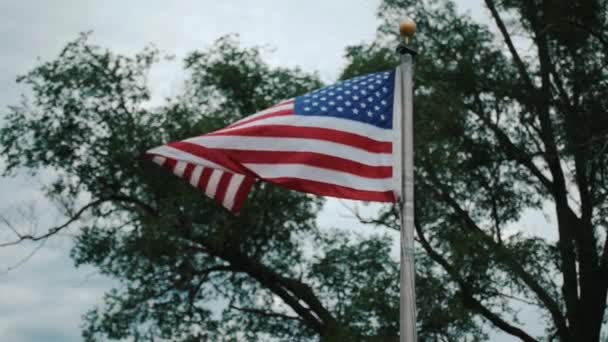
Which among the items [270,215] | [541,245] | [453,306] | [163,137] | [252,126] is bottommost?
[252,126]

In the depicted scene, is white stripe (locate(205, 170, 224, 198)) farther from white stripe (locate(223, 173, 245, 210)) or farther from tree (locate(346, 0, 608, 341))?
tree (locate(346, 0, 608, 341))

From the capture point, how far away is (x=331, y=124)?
8.67 meters

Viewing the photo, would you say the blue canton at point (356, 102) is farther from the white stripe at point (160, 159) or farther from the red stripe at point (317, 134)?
the white stripe at point (160, 159)

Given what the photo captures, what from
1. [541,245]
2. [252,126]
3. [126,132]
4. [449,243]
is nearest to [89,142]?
[126,132]

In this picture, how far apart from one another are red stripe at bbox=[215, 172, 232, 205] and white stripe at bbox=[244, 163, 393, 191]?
429 mm

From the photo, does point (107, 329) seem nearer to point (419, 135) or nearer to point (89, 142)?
point (89, 142)

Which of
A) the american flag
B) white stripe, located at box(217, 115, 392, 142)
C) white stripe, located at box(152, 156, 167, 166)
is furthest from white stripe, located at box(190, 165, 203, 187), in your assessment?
white stripe, located at box(217, 115, 392, 142)

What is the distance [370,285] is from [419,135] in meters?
3.39

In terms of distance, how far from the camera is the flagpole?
786cm

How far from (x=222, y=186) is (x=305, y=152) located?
2.89 ft

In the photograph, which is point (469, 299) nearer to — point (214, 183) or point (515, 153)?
point (515, 153)

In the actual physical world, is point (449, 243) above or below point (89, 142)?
below

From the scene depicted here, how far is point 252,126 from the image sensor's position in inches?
334

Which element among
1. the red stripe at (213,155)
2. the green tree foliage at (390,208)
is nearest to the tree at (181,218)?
the green tree foliage at (390,208)
